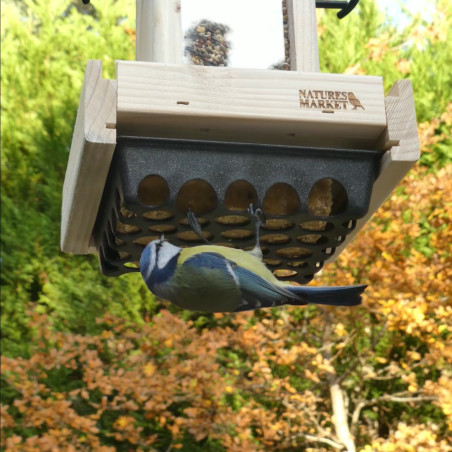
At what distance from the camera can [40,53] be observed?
17.4ft

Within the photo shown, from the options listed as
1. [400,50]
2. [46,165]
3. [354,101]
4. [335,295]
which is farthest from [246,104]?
[400,50]

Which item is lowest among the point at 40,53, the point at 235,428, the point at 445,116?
the point at 235,428

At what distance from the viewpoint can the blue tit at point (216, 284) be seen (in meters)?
1.23

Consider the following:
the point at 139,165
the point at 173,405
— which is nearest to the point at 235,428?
the point at 173,405

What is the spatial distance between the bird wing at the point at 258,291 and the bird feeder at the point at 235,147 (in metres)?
0.22

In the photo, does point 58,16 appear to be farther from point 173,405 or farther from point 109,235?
point 109,235

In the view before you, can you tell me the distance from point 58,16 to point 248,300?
4.66 metres

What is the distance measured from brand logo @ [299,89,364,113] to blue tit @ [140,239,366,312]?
347 mm

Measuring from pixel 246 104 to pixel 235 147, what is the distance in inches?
3.1

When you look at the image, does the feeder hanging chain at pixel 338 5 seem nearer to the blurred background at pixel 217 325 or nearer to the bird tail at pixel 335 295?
the bird tail at pixel 335 295

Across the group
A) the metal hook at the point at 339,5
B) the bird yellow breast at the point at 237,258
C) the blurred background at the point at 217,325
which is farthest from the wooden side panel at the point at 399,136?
the blurred background at the point at 217,325

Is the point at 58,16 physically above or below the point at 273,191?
above

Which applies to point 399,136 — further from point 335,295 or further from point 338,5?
point 338,5

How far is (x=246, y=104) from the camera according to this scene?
1442 mm
